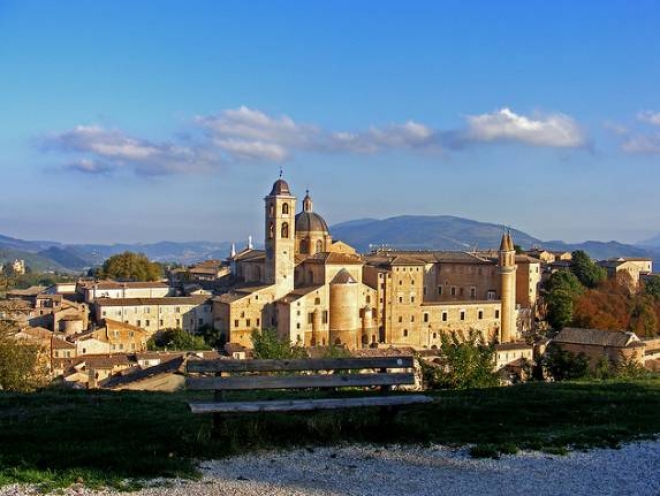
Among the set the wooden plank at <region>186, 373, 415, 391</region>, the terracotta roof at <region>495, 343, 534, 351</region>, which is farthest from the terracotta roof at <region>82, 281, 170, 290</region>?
the wooden plank at <region>186, 373, 415, 391</region>

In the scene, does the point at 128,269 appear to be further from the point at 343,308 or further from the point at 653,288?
the point at 653,288

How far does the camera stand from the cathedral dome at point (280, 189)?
54.8 metres

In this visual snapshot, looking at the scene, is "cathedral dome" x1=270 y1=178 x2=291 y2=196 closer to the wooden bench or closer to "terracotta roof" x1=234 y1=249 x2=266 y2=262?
"terracotta roof" x1=234 y1=249 x2=266 y2=262

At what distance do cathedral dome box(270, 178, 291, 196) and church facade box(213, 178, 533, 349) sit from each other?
0.08 meters

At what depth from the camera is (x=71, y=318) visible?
178ft

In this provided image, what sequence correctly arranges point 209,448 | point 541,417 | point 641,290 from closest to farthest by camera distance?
point 209,448, point 541,417, point 641,290

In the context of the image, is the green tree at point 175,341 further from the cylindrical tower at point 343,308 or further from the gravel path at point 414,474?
the gravel path at point 414,474

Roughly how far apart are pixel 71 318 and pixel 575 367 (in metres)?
39.6

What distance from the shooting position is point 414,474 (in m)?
7.18

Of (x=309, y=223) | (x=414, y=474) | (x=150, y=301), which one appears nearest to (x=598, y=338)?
(x=309, y=223)

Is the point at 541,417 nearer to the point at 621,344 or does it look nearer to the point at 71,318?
the point at 621,344

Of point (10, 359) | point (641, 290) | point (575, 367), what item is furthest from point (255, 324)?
point (641, 290)

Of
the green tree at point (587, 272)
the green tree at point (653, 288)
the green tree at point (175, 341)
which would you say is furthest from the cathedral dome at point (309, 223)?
the green tree at point (653, 288)

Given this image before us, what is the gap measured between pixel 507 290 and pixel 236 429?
184ft
